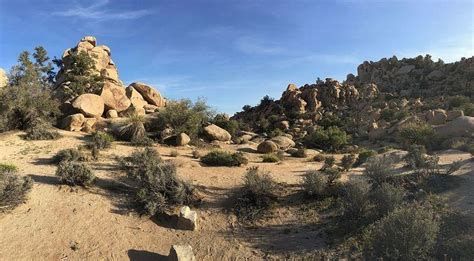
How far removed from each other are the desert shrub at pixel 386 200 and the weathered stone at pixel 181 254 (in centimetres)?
578

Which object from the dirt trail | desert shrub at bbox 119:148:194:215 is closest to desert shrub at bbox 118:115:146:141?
the dirt trail

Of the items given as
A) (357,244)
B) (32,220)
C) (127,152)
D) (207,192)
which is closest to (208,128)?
(127,152)

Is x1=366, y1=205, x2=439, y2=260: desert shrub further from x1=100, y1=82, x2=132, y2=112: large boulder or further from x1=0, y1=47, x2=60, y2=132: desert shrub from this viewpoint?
x1=100, y1=82, x2=132, y2=112: large boulder

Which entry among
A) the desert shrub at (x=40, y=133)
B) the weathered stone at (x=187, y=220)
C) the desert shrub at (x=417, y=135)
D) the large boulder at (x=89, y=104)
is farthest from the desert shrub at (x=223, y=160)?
the desert shrub at (x=417, y=135)

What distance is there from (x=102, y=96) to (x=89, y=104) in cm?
246

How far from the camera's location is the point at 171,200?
13.7m

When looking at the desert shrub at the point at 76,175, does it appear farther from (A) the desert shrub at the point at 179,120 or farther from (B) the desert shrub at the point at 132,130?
(A) the desert shrub at the point at 179,120

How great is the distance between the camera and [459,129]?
Result: 25.8 m

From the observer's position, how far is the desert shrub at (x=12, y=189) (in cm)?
1258

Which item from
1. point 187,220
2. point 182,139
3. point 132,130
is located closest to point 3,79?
point 132,130

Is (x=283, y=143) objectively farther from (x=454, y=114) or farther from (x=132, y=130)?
(x=454, y=114)

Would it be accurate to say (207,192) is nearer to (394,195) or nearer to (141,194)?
(141,194)

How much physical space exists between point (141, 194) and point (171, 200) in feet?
3.64

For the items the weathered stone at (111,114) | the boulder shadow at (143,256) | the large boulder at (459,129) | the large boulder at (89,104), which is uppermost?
the large boulder at (89,104)
